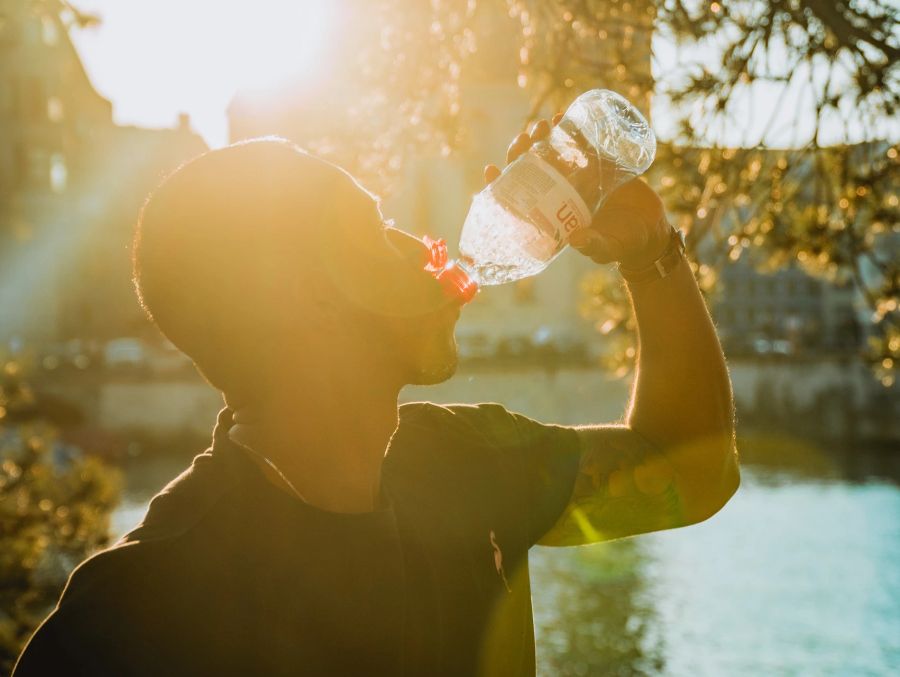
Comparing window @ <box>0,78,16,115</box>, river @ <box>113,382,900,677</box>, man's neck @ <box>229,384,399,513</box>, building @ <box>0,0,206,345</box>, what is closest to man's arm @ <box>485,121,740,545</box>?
man's neck @ <box>229,384,399,513</box>

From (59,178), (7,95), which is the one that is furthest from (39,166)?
(59,178)

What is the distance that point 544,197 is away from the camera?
6.84 feet

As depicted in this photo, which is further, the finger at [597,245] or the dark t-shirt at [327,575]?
the finger at [597,245]

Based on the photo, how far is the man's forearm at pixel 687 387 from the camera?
195 centimetres

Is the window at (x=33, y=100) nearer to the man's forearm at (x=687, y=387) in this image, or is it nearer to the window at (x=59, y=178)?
the window at (x=59, y=178)

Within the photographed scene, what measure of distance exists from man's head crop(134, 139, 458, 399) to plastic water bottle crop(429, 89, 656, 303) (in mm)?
102

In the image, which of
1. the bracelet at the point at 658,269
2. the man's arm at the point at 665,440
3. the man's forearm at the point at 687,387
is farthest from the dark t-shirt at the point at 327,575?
the bracelet at the point at 658,269

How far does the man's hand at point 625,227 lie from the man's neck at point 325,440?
498mm

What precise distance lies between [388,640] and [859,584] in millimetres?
19339

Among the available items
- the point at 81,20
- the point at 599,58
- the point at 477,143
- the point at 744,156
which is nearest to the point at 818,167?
the point at 744,156

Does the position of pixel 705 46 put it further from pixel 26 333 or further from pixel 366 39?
pixel 26 333

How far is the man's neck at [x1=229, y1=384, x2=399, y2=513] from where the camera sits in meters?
1.65

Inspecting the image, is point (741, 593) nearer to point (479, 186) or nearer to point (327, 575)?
point (479, 186)

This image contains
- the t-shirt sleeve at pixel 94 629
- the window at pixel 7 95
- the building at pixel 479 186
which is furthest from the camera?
the window at pixel 7 95
